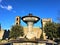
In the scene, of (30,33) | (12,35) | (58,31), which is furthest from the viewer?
(12,35)

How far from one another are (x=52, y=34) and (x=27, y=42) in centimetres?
4002

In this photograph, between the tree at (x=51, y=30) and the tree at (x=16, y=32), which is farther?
the tree at (x=16, y=32)

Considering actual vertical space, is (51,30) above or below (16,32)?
above

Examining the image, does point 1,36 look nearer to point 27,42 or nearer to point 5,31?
point 5,31

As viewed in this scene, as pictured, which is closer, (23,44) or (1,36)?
(23,44)

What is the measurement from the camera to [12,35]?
56.4 meters

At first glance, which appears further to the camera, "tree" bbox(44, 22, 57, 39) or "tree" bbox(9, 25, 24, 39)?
"tree" bbox(9, 25, 24, 39)

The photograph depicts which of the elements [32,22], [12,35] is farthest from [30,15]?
[12,35]

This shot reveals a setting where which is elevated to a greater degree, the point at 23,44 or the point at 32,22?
the point at 32,22

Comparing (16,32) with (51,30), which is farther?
(16,32)

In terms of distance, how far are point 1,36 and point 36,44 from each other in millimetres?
59790

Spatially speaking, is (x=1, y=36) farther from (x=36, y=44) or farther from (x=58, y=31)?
(x=36, y=44)

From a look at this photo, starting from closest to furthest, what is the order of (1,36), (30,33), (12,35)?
(30,33)
(12,35)
(1,36)

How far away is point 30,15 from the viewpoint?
16812 millimetres
